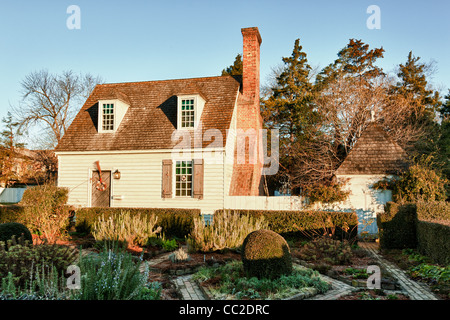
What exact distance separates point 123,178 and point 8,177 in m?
17.6

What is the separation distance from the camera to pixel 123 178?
53.2 feet

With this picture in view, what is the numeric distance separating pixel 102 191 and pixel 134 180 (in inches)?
69.2

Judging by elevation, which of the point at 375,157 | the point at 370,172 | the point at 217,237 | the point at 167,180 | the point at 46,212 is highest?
the point at 375,157

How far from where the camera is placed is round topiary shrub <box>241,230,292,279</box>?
6336 mm

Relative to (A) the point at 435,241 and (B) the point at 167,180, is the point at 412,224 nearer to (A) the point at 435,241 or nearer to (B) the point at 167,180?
(A) the point at 435,241

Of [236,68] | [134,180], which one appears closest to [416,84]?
[236,68]

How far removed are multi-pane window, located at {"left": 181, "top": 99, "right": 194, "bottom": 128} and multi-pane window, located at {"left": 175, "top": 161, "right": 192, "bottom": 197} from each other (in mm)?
1842

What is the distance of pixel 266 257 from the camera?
6.36 metres

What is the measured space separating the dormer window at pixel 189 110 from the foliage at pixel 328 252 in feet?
28.0

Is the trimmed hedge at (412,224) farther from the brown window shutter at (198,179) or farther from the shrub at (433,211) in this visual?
the brown window shutter at (198,179)

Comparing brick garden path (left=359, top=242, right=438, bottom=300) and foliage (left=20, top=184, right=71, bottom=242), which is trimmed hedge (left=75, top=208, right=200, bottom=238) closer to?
foliage (left=20, top=184, right=71, bottom=242)

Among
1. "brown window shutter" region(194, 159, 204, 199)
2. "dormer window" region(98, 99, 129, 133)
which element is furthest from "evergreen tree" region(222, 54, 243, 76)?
"brown window shutter" region(194, 159, 204, 199)

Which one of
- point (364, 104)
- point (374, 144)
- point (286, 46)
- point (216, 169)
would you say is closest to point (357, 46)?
point (286, 46)

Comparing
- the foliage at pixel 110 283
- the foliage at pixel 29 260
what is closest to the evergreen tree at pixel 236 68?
the foliage at pixel 29 260
